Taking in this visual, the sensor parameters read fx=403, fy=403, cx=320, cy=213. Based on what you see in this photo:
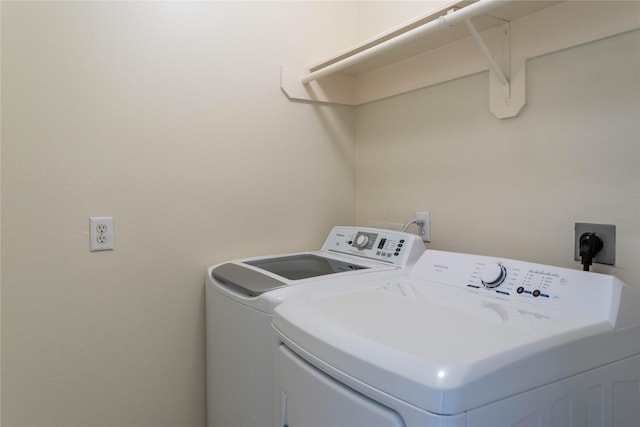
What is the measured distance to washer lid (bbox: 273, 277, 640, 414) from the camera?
62 cm

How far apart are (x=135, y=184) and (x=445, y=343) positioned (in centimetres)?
116

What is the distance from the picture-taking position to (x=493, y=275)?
107 cm

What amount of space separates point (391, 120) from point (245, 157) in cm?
67

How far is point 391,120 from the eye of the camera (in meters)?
1.79

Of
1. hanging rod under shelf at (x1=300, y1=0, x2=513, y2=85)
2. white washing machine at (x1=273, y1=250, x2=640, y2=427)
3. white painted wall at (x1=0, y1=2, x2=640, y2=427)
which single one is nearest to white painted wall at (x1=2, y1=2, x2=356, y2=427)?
white painted wall at (x1=0, y1=2, x2=640, y2=427)

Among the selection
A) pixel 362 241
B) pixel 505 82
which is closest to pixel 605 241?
pixel 505 82

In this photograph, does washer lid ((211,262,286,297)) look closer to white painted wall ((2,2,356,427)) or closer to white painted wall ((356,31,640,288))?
white painted wall ((2,2,356,427))

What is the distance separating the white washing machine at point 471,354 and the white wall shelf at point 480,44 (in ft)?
2.13

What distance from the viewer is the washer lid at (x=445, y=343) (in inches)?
24.2

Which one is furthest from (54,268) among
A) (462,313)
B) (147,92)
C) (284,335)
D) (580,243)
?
(580,243)

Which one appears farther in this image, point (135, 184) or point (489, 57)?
point (135, 184)

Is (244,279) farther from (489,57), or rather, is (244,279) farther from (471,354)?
(489,57)

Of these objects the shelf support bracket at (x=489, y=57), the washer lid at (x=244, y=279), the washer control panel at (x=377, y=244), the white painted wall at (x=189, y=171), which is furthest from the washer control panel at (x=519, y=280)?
the shelf support bracket at (x=489, y=57)

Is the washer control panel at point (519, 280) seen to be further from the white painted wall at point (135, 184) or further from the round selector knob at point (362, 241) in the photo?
the white painted wall at point (135, 184)
